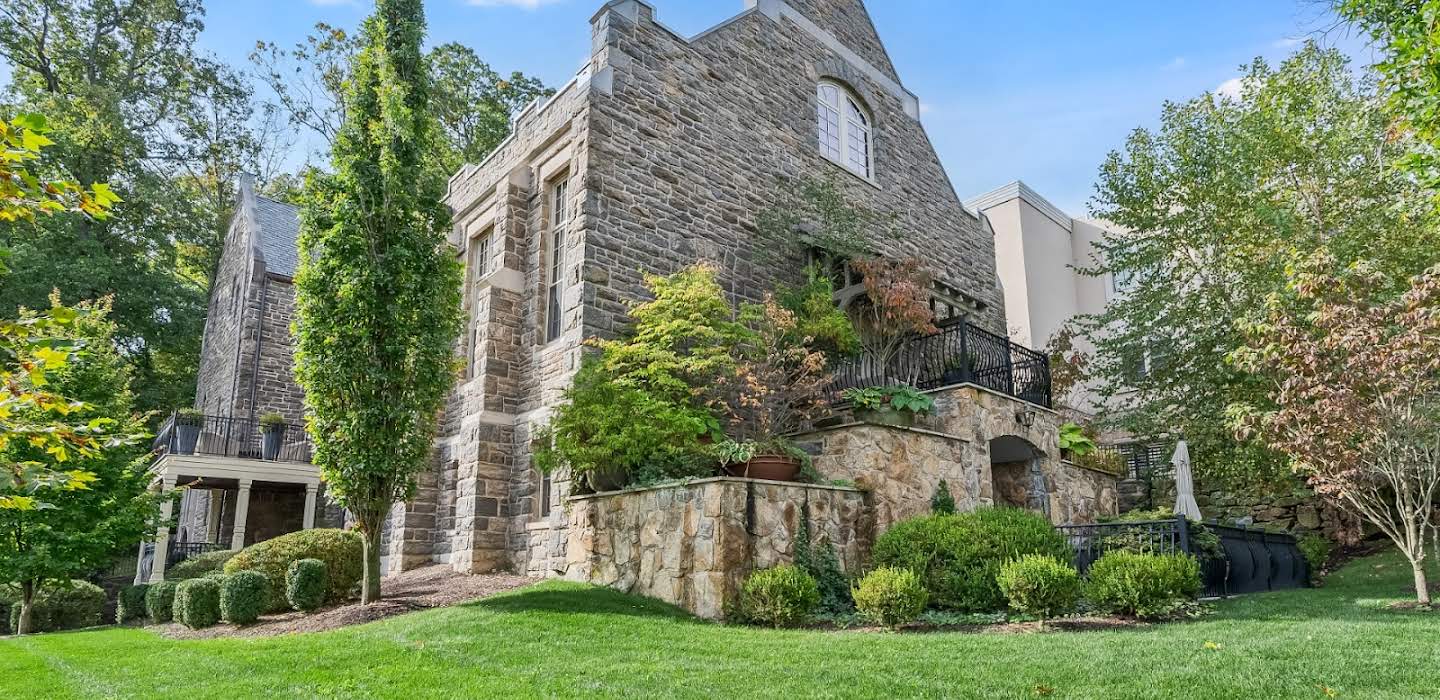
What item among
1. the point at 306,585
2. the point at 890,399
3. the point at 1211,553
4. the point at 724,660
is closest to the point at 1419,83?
the point at 1211,553

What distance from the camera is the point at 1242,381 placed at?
1470 cm

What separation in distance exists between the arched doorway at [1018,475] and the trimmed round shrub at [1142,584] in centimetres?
444

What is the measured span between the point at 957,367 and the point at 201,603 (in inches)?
396

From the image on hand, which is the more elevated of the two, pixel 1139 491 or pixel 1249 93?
pixel 1249 93

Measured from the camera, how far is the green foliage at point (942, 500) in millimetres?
10445

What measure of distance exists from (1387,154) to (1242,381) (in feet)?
15.0

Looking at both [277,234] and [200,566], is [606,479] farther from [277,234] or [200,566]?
[277,234]

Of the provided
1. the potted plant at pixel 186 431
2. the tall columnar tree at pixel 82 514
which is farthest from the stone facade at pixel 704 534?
the potted plant at pixel 186 431

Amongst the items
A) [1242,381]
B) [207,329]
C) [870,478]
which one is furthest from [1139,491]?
[207,329]

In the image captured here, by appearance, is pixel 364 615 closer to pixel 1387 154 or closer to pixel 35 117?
pixel 35 117

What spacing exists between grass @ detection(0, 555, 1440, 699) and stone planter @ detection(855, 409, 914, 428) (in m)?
3.87

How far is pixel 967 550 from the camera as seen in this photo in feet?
27.6

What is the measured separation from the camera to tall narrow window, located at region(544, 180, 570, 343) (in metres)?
12.6

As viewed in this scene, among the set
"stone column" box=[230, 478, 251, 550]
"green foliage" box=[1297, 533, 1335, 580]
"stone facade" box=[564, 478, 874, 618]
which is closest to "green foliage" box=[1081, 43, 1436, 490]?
"green foliage" box=[1297, 533, 1335, 580]
